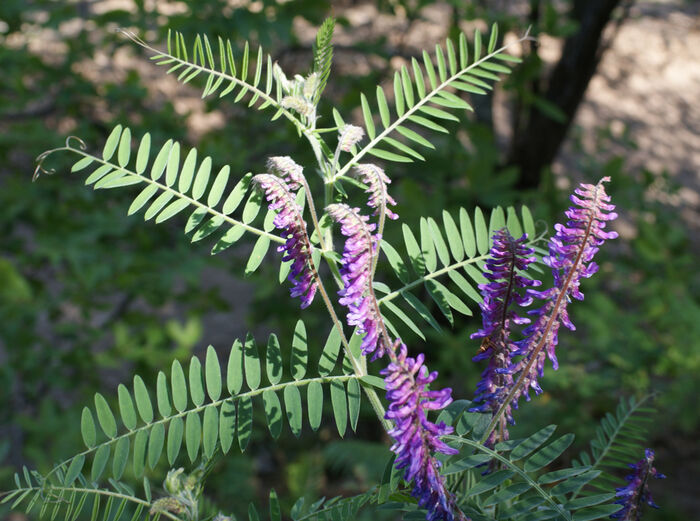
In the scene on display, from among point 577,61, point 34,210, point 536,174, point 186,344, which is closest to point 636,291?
point 536,174

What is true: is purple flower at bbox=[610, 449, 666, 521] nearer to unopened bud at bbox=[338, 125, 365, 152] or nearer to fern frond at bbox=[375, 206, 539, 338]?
fern frond at bbox=[375, 206, 539, 338]

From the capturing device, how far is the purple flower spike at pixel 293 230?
77 centimetres

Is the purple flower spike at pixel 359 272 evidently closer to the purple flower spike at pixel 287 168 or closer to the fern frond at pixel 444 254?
the purple flower spike at pixel 287 168

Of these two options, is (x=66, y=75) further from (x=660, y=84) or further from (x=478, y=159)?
(x=660, y=84)

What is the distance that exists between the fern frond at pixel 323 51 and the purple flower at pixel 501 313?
34cm

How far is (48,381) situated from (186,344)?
71 centimetres

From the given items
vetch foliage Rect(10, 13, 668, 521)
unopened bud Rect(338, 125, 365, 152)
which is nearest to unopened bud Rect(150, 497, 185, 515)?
vetch foliage Rect(10, 13, 668, 521)

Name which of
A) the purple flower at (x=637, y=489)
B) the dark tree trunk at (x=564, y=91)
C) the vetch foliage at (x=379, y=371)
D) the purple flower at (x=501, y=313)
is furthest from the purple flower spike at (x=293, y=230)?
the dark tree trunk at (x=564, y=91)

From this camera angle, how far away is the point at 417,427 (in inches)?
26.6

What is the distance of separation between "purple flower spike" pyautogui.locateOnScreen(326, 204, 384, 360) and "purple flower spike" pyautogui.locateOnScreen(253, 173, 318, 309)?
0.06 metres

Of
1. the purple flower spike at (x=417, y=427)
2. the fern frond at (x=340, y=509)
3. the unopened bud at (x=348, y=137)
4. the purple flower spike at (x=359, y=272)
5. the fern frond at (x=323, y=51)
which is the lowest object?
the fern frond at (x=340, y=509)

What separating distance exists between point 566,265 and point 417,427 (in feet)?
0.92

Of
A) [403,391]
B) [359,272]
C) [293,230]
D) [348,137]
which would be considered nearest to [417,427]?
[403,391]

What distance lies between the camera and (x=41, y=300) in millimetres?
A: 3201
